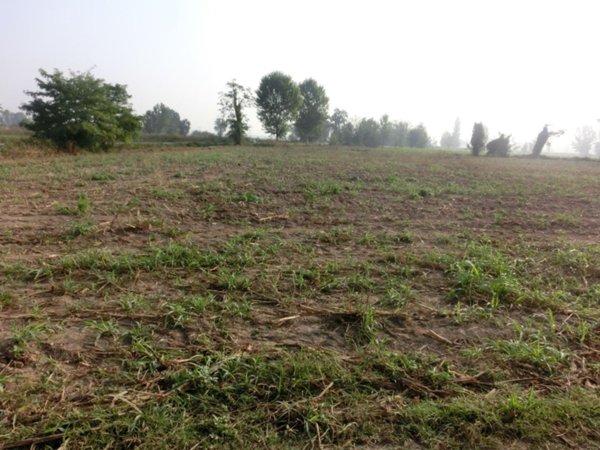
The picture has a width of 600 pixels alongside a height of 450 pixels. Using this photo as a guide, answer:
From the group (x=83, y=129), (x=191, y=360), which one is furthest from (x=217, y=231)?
(x=83, y=129)

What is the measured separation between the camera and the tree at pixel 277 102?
176 feet

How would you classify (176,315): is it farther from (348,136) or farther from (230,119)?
(348,136)

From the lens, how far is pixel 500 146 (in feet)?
110

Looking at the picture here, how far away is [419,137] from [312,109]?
3548 cm

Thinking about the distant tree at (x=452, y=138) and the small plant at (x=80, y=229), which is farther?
the distant tree at (x=452, y=138)

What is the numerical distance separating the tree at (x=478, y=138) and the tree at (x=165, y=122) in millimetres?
63443

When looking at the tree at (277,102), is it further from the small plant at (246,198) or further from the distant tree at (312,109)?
the small plant at (246,198)

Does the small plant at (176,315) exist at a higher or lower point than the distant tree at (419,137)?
lower

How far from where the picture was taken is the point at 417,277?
128 inches

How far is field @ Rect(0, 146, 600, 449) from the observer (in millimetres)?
1582

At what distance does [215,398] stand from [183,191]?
5.85 metres

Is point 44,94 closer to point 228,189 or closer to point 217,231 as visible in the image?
point 228,189

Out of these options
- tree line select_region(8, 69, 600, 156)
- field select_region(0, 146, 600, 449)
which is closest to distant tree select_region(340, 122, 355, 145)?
tree line select_region(8, 69, 600, 156)

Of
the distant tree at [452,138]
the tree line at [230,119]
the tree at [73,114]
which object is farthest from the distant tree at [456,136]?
the tree at [73,114]
